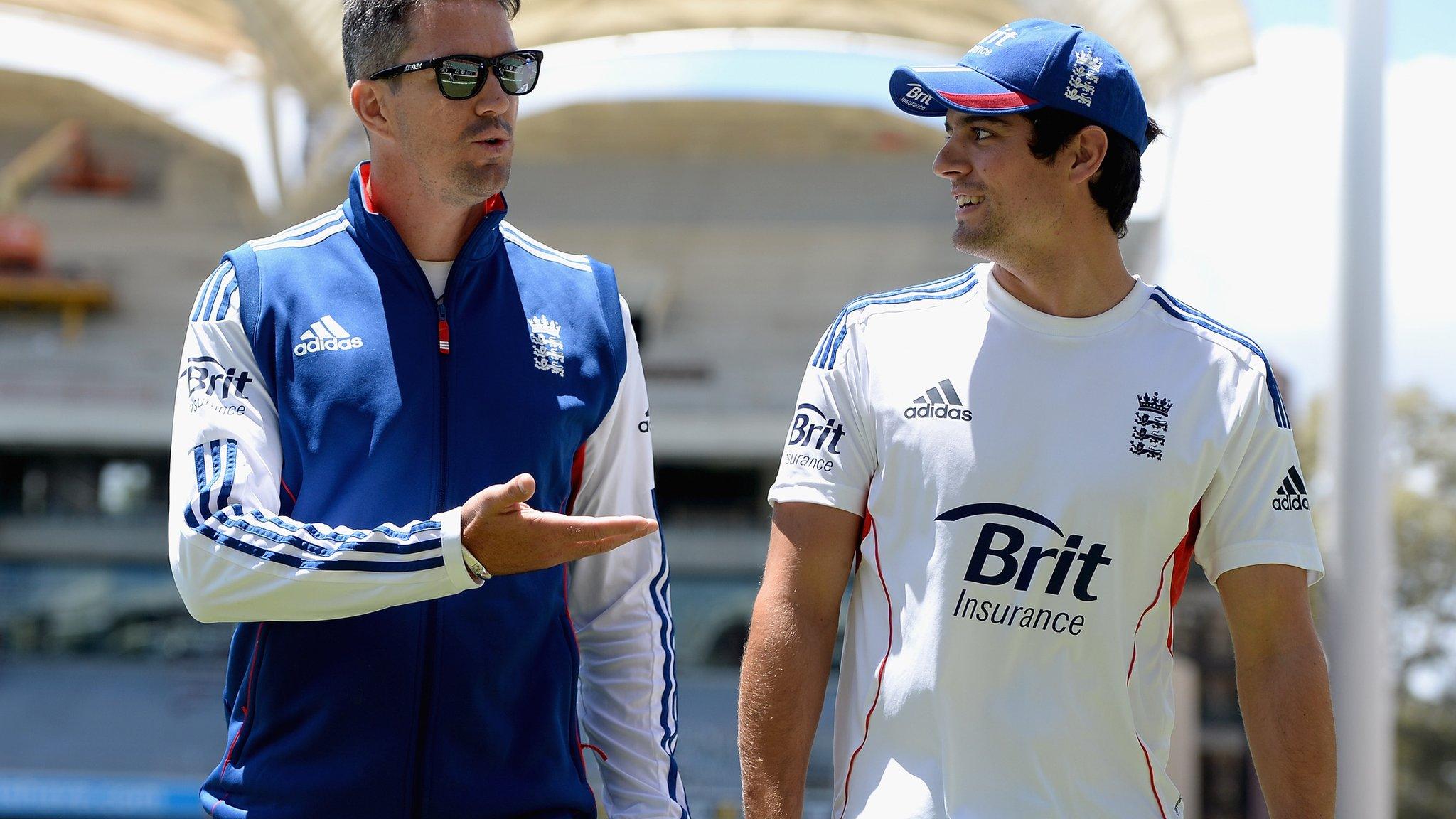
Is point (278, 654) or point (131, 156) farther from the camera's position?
point (131, 156)

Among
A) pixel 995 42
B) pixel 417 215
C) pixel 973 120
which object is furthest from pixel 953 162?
pixel 417 215

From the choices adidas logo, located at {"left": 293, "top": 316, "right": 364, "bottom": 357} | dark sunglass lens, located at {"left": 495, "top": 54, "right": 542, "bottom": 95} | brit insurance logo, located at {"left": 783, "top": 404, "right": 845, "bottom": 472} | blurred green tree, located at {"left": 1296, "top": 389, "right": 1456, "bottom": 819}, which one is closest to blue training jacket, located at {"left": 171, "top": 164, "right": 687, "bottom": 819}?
adidas logo, located at {"left": 293, "top": 316, "right": 364, "bottom": 357}

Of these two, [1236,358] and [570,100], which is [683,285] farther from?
[1236,358]

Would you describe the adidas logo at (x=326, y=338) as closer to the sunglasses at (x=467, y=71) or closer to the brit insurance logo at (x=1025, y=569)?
the sunglasses at (x=467, y=71)

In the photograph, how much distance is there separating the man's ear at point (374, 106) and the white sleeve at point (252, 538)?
40 cm

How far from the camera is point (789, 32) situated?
Result: 75.0ft

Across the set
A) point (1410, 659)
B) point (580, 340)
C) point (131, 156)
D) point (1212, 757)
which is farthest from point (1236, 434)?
point (1410, 659)

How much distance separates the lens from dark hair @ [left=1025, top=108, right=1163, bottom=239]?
6.59 feet

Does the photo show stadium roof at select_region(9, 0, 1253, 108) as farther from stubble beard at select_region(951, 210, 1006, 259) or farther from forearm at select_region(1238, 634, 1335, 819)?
forearm at select_region(1238, 634, 1335, 819)

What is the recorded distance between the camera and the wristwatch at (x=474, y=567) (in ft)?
5.69

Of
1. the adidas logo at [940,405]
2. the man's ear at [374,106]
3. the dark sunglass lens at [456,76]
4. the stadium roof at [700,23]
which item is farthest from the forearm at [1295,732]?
the stadium roof at [700,23]

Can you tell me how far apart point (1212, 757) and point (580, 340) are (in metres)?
15.5

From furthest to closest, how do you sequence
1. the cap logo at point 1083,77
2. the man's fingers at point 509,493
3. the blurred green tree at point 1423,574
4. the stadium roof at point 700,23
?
the blurred green tree at point 1423,574 < the stadium roof at point 700,23 < the cap logo at point 1083,77 < the man's fingers at point 509,493

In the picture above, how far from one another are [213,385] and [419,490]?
32 cm
